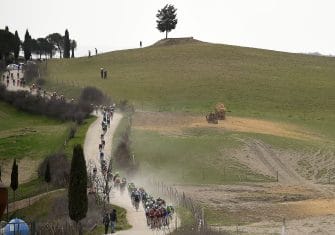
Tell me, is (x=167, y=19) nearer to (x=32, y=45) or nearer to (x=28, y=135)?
(x=32, y=45)

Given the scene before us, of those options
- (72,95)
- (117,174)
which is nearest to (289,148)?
(117,174)

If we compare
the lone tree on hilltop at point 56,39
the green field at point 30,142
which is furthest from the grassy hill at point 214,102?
the lone tree on hilltop at point 56,39

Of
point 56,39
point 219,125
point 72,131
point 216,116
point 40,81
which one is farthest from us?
point 56,39

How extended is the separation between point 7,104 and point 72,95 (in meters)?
7.52

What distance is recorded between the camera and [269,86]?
94.2m

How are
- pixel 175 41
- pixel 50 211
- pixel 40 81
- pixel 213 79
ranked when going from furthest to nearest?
pixel 175 41, pixel 213 79, pixel 40 81, pixel 50 211

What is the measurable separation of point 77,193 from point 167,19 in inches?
4305

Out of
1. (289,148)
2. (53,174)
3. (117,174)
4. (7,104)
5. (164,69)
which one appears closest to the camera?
(117,174)

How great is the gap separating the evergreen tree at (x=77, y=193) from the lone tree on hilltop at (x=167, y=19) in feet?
356

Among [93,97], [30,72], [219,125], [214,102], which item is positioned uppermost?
[30,72]

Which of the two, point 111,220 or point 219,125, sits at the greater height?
point 219,125

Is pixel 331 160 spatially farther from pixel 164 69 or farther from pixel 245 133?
pixel 164 69

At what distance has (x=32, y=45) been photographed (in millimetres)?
133500

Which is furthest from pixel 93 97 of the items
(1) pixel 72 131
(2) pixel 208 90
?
(2) pixel 208 90
